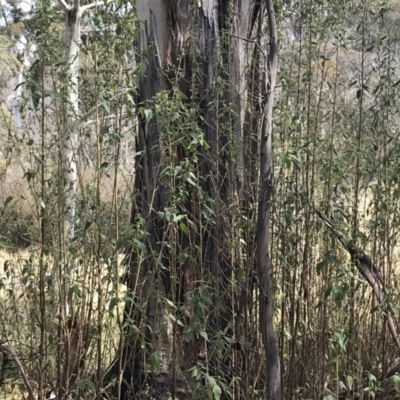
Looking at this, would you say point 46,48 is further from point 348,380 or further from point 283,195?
point 348,380

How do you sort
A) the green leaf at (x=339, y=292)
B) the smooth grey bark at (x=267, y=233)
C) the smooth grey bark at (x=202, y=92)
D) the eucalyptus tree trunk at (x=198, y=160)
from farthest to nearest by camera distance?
the smooth grey bark at (x=202, y=92) → the eucalyptus tree trunk at (x=198, y=160) → the smooth grey bark at (x=267, y=233) → the green leaf at (x=339, y=292)

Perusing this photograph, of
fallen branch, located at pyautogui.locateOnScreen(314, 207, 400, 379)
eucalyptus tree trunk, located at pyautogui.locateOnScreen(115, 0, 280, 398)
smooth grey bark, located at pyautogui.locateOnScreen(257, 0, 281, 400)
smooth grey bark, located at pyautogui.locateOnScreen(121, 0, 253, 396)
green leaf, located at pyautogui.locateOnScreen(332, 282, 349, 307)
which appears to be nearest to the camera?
green leaf, located at pyautogui.locateOnScreen(332, 282, 349, 307)

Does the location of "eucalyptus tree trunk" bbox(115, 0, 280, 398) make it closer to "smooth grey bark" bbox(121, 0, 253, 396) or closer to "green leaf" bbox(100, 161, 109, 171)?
"smooth grey bark" bbox(121, 0, 253, 396)

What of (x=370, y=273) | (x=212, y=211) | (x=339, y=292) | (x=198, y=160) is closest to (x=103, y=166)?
(x=212, y=211)

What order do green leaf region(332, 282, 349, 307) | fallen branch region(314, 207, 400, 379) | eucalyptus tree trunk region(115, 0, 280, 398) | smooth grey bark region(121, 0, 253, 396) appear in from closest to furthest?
1. green leaf region(332, 282, 349, 307)
2. fallen branch region(314, 207, 400, 379)
3. eucalyptus tree trunk region(115, 0, 280, 398)
4. smooth grey bark region(121, 0, 253, 396)

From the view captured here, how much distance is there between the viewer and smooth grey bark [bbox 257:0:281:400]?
210 centimetres

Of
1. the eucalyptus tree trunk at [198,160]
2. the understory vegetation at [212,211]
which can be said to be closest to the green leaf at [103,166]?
the understory vegetation at [212,211]

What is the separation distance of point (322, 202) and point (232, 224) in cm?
39

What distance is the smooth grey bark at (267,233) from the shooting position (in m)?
2.10

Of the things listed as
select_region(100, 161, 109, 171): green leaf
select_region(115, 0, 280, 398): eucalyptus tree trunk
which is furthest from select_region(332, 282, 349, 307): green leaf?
select_region(100, 161, 109, 171): green leaf

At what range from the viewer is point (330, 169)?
2.41 meters

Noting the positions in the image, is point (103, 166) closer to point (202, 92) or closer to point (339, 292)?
point (202, 92)

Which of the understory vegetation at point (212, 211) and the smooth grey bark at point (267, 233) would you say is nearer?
the smooth grey bark at point (267, 233)

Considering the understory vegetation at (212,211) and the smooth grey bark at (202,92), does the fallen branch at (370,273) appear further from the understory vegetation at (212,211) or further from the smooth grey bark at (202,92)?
the smooth grey bark at (202,92)
